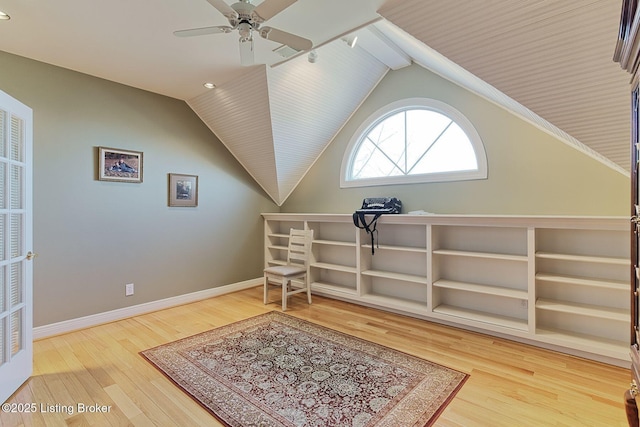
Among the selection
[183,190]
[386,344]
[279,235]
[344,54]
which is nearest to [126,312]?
[183,190]

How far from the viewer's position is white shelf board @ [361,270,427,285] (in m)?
3.30

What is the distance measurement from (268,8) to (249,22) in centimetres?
19

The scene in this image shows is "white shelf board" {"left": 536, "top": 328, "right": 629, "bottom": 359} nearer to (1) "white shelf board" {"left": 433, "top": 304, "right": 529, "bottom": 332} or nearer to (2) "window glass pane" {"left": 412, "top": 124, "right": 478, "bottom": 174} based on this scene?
(1) "white shelf board" {"left": 433, "top": 304, "right": 529, "bottom": 332}

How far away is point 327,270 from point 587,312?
113 inches

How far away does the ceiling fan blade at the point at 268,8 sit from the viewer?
163 centimetres

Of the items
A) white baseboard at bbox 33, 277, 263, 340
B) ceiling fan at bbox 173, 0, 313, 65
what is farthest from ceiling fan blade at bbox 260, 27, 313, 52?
white baseboard at bbox 33, 277, 263, 340

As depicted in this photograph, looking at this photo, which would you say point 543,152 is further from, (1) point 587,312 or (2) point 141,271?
(2) point 141,271

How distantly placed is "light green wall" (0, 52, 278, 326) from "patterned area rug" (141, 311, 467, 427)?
1.23 metres

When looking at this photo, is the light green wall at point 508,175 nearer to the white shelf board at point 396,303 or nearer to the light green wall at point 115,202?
the white shelf board at point 396,303

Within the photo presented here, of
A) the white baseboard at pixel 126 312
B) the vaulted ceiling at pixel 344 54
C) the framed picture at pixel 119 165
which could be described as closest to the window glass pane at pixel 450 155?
the vaulted ceiling at pixel 344 54

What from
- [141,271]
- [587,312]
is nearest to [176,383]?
[141,271]

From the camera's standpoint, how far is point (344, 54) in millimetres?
3344

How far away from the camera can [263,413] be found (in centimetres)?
182

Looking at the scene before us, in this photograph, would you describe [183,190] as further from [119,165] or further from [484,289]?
[484,289]
